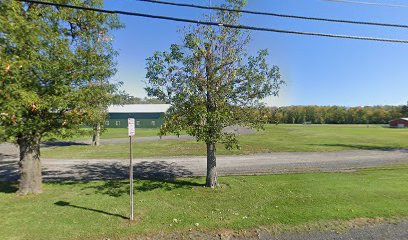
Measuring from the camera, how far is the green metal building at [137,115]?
214 feet

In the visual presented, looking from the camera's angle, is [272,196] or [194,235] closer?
[194,235]

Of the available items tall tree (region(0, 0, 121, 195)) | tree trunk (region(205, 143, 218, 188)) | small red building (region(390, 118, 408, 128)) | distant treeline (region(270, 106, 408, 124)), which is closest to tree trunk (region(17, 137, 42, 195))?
tall tree (region(0, 0, 121, 195))

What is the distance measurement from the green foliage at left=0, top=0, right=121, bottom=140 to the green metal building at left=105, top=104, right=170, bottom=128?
5227 cm

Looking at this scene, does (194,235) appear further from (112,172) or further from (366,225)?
(112,172)

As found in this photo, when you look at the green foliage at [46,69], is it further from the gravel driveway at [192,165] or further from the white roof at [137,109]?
the white roof at [137,109]

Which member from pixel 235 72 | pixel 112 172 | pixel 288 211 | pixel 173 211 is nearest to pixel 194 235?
pixel 173 211

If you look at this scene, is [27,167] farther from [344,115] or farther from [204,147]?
[344,115]

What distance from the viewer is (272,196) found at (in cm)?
998

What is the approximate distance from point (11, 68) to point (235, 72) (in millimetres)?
7443

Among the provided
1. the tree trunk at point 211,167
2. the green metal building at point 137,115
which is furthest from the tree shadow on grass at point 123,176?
the green metal building at point 137,115

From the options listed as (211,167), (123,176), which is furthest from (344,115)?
(123,176)

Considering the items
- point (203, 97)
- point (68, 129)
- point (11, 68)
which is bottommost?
point (68, 129)

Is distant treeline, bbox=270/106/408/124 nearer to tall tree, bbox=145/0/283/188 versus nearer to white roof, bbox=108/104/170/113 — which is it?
white roof, bbox=108/104/170/113

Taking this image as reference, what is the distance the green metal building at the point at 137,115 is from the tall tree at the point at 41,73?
52.3 meters
